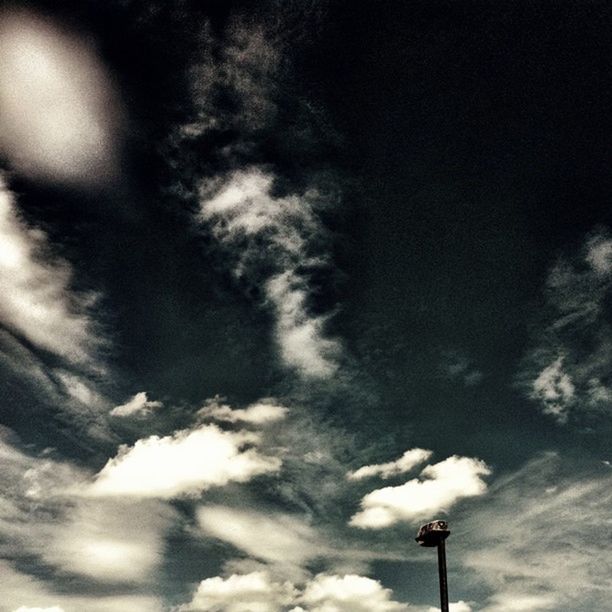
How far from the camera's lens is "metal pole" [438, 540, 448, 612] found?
37.9 feet

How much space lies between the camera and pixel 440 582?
11.8m

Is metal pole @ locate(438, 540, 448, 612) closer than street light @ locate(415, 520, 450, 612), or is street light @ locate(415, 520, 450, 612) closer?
metal pole @ locate(438, 540, 448, 612)

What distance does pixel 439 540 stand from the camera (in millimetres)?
12172

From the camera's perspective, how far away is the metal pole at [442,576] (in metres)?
11.5

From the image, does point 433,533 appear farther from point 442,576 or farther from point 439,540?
point 442,576

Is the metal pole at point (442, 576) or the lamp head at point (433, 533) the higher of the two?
the lamp head at point (433, 533)

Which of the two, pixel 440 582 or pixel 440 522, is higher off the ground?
pixel 440 522

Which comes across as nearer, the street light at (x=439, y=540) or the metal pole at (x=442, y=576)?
the metal pole at (x=442, y=576)

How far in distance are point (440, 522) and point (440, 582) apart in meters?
1.35

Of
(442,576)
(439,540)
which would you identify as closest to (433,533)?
(439,540)

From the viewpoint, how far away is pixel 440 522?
39.3 ft

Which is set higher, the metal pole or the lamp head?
the lamp head

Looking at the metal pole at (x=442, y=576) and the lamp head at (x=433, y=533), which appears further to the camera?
the lamp head at (x=433, y=533)

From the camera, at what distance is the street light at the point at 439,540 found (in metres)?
11.7
